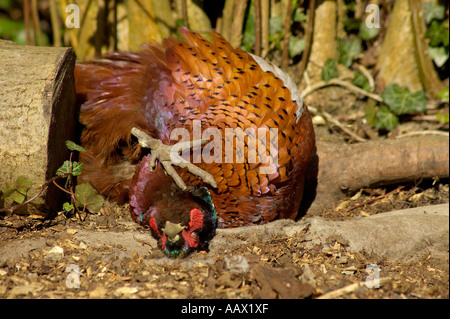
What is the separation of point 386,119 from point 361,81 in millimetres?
471

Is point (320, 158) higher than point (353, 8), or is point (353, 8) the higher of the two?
point (353, 8)

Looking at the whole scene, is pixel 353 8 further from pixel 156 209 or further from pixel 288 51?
pixel 156 209

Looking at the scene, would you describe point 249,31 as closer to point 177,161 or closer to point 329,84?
point 329,84

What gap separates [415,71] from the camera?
4320mm

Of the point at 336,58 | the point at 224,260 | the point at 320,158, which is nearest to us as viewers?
the point at 224,260

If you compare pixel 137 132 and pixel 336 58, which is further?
pixel 336 58

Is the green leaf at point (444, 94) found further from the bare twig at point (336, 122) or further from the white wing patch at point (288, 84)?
the white wing patch at point (288, 84)

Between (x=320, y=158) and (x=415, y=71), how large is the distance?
1516 millimetres

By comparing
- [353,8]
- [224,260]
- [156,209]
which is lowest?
[224,260]

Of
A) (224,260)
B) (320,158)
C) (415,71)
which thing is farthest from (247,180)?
(415,71)

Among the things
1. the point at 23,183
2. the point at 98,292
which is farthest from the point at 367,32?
the point at 98,292

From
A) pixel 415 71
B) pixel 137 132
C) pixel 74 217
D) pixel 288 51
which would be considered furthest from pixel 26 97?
pixel 415 71

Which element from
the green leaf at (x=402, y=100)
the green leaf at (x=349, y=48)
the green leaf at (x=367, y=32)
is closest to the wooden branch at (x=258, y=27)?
the green leaf at (x=349, y=48)

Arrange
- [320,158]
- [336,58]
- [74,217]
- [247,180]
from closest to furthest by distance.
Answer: [247,180]
[74,217]
[320,158]
[336,58]
